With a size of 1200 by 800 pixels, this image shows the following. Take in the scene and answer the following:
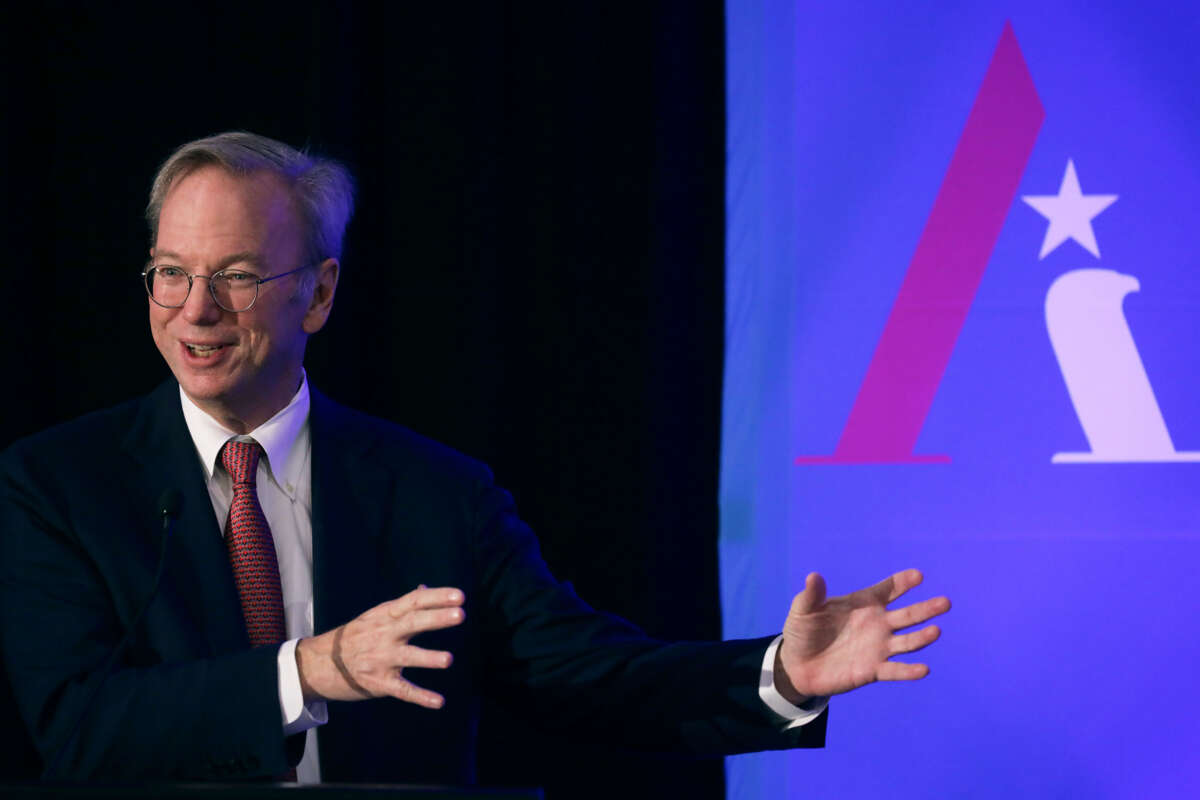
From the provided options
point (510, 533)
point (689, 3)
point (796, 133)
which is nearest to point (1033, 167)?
point (796, 133)

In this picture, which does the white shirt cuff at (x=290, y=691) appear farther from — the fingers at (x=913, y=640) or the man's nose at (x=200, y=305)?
the fingers at (x=913, y=640)

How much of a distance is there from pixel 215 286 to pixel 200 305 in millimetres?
48

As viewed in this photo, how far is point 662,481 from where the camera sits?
2521mm

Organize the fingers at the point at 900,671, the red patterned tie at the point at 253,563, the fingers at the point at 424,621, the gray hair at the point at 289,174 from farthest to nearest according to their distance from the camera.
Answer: the gray hair at the point at 289,174, the red patterned tie at the point at 253,563, the fingers at the point at 900,671, the fingers at the point at 424,621

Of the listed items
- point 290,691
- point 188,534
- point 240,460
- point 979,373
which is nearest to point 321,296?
point 240,460

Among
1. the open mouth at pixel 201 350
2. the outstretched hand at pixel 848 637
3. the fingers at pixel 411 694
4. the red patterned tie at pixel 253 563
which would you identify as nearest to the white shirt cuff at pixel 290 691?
the fingers at pixel 411 694

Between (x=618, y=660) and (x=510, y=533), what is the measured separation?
334 millimetres

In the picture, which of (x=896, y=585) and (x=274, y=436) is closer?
(x=896, y=585)

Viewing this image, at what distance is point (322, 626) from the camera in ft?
6.00

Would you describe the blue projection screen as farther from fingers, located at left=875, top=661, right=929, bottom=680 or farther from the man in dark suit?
fingers, located at left=875, top=661, right=929, bottom=680

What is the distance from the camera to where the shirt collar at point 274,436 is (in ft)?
6.31

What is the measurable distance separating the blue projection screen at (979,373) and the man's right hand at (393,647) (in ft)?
4.17

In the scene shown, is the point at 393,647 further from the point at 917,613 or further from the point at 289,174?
the point at 289,174

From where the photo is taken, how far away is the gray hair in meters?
1.91
